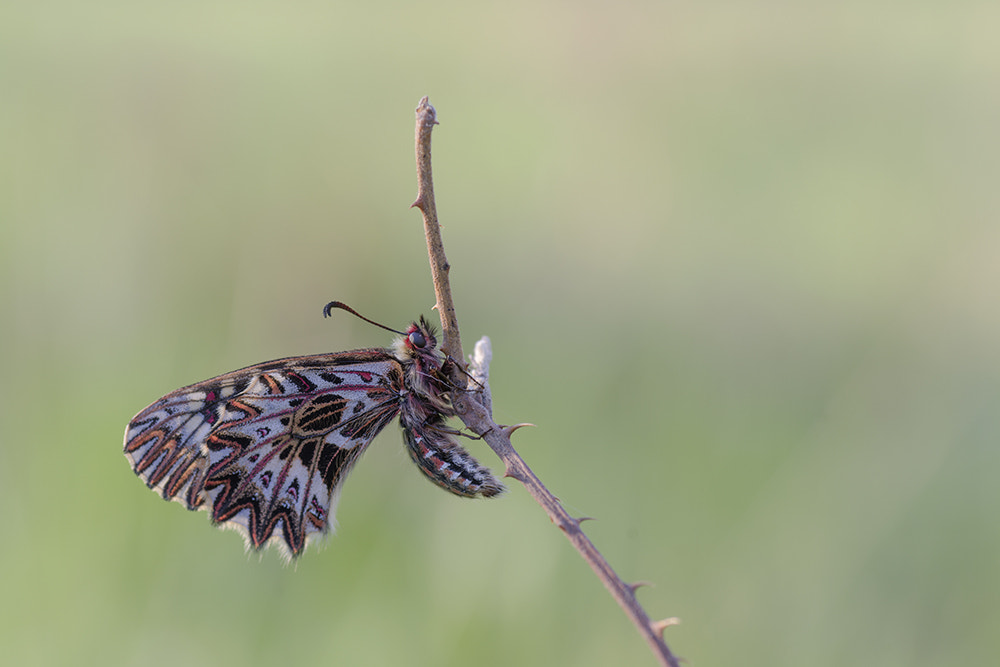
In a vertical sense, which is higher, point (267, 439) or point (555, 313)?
point (555, 313)

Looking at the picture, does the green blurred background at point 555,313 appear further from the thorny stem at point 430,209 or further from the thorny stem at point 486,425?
the thorny stem at point 430,209

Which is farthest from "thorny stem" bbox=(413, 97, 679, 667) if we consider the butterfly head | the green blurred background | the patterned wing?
the green blurred background

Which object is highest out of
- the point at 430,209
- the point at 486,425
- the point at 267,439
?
the point at 430,209

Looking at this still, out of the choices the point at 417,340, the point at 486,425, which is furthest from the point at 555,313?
the point at 486,425

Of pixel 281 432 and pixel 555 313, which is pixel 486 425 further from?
pixel 555 313

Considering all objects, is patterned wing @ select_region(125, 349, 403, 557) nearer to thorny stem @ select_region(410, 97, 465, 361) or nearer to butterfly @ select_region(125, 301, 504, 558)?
butterfly @ select_region(125, 301, 504, 558)

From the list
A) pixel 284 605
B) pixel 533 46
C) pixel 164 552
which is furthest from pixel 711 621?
pixel 533 46
